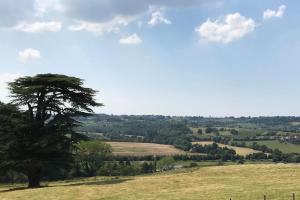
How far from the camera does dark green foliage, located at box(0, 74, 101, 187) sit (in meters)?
42.3

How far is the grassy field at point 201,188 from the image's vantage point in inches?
1213

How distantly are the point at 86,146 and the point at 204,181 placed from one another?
73.2 m

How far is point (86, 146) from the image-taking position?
10875 cm

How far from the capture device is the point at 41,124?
4362 centimetres

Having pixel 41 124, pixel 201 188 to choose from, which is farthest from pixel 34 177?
pixel 201 188

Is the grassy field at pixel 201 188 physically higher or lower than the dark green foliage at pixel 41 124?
lower

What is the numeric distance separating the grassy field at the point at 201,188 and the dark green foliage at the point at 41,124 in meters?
5.61

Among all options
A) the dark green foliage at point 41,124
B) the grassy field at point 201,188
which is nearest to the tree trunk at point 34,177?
the dark green foliage at point 41,124

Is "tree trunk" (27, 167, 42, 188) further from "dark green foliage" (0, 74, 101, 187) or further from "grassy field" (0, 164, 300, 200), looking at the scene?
"grassy field" (0, 164, 300, 200)

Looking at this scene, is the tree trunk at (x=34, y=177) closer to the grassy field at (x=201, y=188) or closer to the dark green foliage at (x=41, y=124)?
the dark green foliage at (x=41, y=124)

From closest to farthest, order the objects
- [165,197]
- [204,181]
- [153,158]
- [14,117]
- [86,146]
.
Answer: [165,197] → [204,181] → [14,117] → [86,146] → [153,158]

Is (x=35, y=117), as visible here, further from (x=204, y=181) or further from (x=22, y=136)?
(x=204, y=181)

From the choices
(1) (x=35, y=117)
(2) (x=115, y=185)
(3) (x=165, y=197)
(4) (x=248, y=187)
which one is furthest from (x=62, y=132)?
(4) (x=248, y=187)

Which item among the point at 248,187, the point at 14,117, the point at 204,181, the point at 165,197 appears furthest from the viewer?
the point at 14,117
